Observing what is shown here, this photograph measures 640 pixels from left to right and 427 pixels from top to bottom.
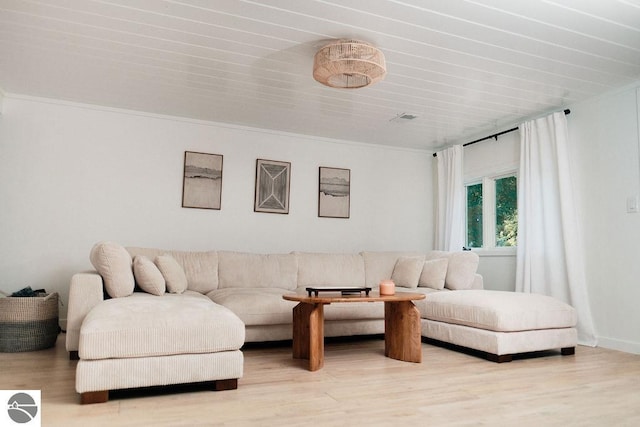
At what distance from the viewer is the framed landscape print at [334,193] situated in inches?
217

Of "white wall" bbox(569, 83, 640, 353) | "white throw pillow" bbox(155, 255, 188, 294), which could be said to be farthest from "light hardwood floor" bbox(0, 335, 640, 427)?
"white throw pillow" bbox(155, 255, 188, 294)

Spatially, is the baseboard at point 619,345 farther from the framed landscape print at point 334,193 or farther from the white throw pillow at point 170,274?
the white throw pillow at point 170,274

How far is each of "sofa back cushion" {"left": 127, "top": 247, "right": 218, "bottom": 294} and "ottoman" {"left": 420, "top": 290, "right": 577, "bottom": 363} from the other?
82.5 inches

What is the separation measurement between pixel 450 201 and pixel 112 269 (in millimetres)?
4055

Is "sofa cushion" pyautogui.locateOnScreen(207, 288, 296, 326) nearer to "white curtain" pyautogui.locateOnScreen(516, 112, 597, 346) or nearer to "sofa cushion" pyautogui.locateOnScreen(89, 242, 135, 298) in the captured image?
"sofa cushion" pyautogui.locateOnScreen(89, 242, 135, 298)

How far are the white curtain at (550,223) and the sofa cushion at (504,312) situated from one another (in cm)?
58

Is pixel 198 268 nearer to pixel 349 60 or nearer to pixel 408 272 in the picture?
pixel 408 272

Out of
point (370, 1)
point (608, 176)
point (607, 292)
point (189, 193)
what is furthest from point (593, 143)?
point (189, 193)

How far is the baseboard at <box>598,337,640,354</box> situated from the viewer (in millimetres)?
3693

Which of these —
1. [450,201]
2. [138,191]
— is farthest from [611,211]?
[138,191]

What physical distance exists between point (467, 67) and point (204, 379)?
9.52ft

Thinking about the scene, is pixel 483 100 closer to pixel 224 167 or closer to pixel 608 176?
pixel 608 176

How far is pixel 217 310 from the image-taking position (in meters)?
2.67

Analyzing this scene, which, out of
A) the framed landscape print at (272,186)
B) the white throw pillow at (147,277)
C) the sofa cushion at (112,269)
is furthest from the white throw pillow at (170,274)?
the framed landscape print at (272,186)
